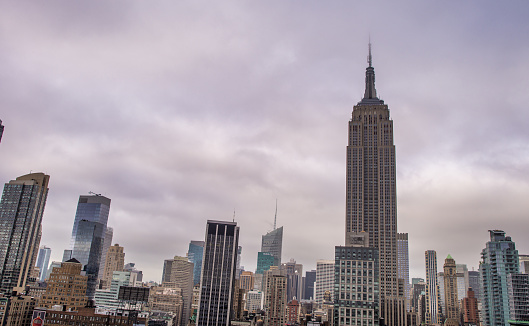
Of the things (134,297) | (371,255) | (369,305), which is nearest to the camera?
(134,297)

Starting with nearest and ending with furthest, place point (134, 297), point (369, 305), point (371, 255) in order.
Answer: point (134, 297) → point (369, 305) → point (371, 255)

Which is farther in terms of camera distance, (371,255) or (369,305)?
(371,255)

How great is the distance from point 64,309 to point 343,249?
11803cm

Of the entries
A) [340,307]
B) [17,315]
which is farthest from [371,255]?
[17,315]

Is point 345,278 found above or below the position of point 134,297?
above

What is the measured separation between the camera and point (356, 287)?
176 metres

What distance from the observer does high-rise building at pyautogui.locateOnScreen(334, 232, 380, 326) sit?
561 ft

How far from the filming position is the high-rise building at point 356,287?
171 metres

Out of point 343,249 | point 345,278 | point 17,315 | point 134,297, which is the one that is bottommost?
point 17,315

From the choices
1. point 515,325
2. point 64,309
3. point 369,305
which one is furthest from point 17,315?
point 515,325

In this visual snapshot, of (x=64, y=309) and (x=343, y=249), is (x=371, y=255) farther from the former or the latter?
(x=64, y=309)

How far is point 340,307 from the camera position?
17300 cm

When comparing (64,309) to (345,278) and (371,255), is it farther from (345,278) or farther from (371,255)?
(371,255)

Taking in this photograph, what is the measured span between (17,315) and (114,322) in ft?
190
